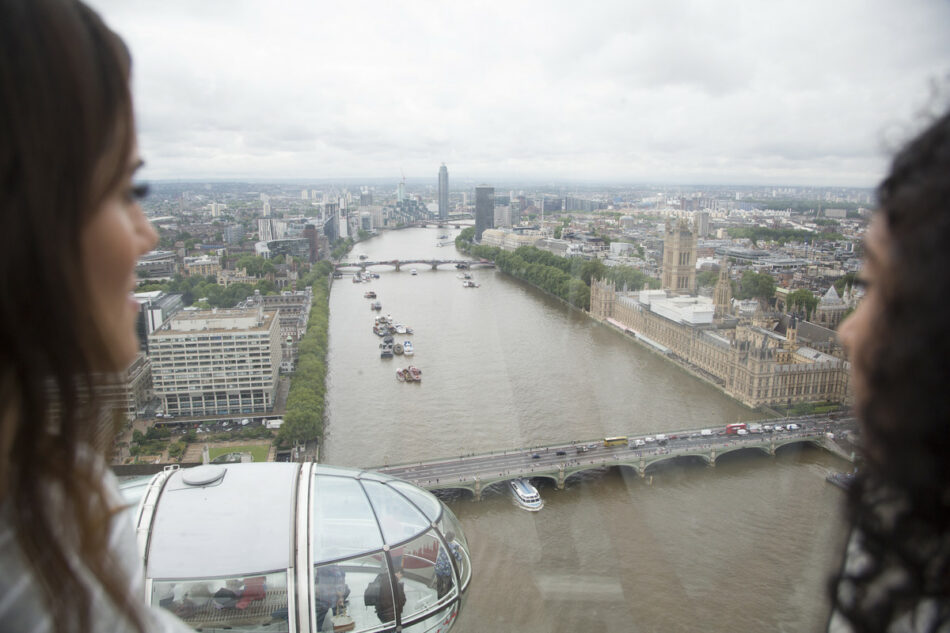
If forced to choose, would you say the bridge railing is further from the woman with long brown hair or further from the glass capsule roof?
the woman with long brown hair

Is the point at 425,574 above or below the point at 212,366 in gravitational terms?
above

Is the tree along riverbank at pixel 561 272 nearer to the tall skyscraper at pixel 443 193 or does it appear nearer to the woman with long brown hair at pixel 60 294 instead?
the tall skyscraper at pixel 443 193

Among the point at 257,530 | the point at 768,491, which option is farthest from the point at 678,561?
the point at 257,530

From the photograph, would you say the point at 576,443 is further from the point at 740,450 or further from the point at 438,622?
the point at 438,622

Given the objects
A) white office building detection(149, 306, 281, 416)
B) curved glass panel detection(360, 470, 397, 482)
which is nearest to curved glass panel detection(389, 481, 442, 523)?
curved glass panel detection(360, 470, 397, 482)

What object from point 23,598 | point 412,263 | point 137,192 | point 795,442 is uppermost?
point 137,192

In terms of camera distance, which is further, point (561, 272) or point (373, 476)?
point (561, 272)

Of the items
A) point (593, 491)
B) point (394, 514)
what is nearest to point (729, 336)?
point (593, 491)
